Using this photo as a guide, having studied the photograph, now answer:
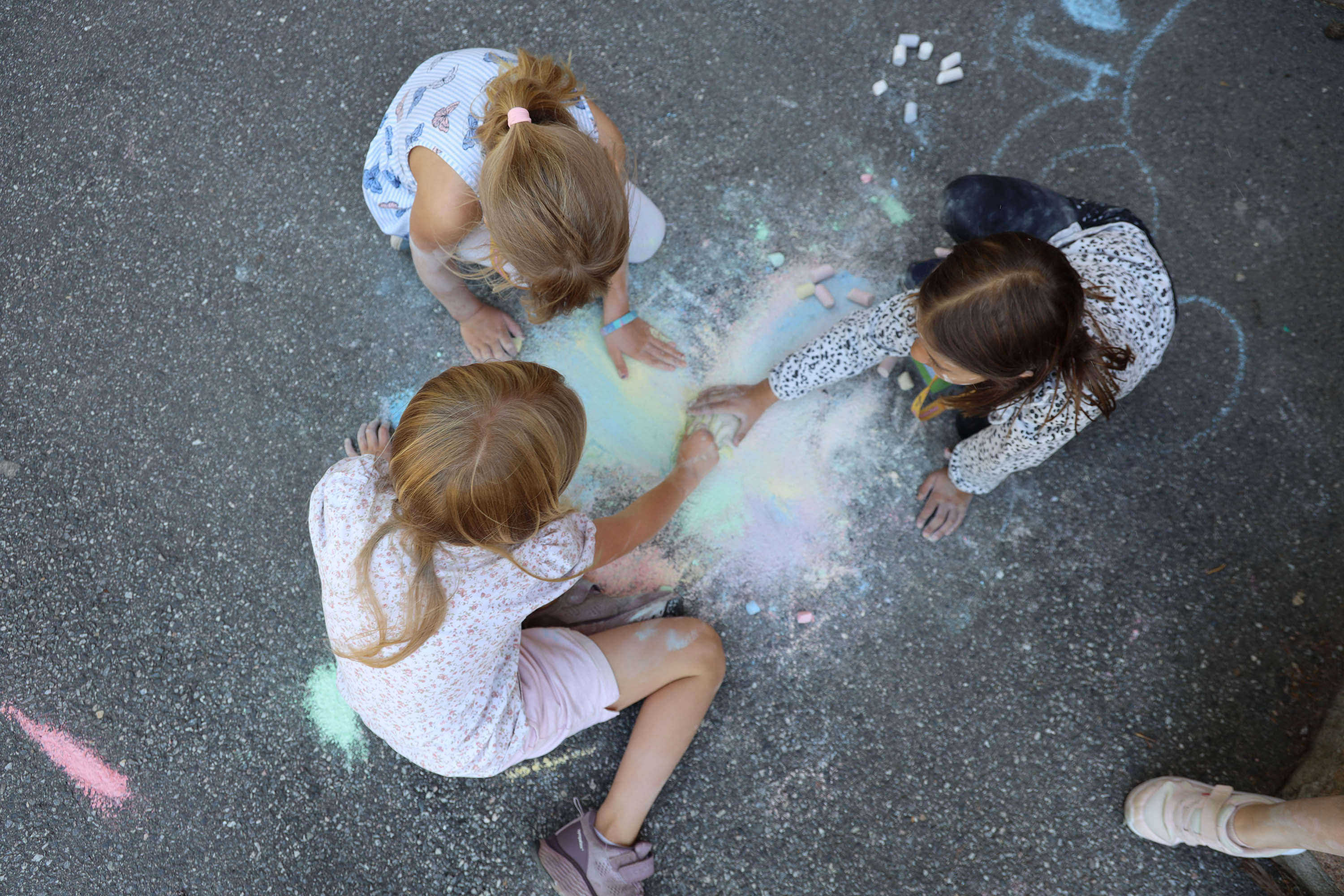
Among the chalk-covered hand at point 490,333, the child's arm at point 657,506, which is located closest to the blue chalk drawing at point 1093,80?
the child's arm at point 657,506

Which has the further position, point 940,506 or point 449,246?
point 940,506

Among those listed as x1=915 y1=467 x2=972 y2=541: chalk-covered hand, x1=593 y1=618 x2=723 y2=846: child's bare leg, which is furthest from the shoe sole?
x1=915 y1=467 x2=972 y2=541: chalk-covered hand

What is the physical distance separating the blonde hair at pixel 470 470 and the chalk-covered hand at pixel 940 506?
3.82 feet

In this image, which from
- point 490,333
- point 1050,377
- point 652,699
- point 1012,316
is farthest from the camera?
point 490,333

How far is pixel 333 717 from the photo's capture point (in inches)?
85.4

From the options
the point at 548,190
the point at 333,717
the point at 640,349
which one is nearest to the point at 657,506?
the point at 640,349

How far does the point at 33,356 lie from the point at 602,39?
2.08m

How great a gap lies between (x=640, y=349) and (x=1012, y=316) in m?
1.10

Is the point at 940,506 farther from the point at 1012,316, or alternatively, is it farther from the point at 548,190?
the point at 548,190

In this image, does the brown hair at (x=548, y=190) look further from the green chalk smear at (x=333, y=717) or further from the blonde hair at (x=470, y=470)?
the green chalk smear at (x=333, y=717)

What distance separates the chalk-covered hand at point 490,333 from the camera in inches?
89.3

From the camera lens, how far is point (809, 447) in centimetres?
223

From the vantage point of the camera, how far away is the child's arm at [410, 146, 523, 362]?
5.76 ft

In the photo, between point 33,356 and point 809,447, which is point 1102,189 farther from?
point 33,356
